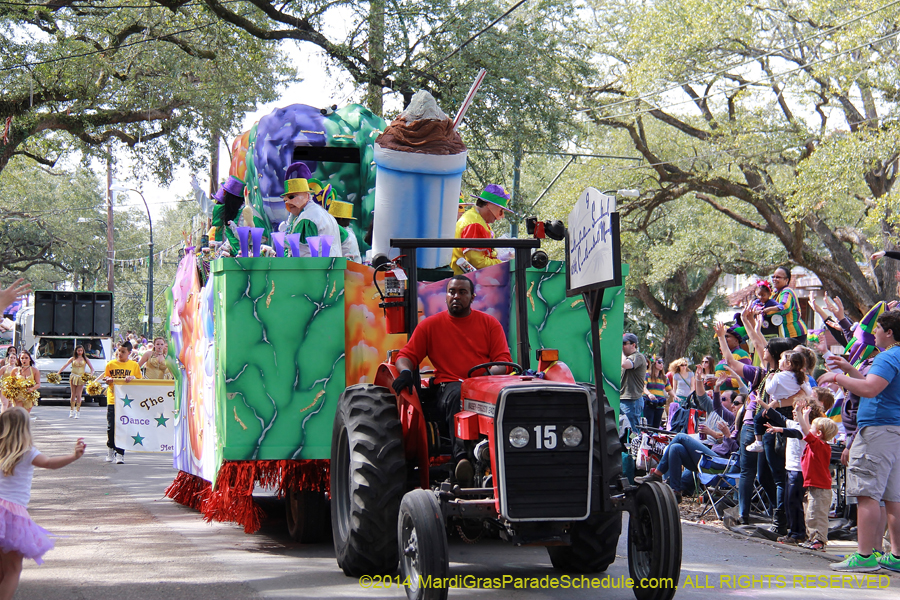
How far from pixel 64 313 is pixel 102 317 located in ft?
3.75

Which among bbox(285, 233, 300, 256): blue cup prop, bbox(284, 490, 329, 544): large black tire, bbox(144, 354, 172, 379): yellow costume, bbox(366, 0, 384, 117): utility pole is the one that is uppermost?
bbox(366, 0, 384, 117): utility pole

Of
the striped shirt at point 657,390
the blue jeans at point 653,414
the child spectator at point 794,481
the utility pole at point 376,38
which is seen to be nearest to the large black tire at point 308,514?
the child spectator at point 794,481

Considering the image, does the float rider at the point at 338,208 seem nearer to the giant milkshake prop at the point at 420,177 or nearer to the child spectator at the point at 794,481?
the giant milkshake prop at the point at 420,177

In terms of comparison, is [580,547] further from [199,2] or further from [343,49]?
[199,2]

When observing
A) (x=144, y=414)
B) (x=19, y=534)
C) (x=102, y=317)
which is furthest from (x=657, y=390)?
(x=102, y=317)

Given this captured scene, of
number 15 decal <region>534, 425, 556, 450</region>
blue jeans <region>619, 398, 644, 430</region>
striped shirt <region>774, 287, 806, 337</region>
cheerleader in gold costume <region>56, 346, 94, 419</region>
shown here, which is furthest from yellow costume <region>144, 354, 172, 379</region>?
number 15 decal <region>534, 425, 556, 450</region>

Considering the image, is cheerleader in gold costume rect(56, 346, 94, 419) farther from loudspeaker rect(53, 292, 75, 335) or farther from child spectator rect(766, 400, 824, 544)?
child spectator rect(766, 400, 824, 544)

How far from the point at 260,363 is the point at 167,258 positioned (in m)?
72.5

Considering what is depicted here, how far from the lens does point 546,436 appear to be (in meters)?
5.37

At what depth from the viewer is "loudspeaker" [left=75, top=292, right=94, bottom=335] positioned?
30188 mm

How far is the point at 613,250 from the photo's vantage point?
16.8ft

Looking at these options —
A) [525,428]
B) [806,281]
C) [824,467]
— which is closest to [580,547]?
[525,428]

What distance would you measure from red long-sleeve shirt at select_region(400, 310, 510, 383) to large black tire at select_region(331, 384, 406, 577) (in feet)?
1.23

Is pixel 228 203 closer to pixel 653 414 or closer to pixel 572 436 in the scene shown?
pixel 572 436
